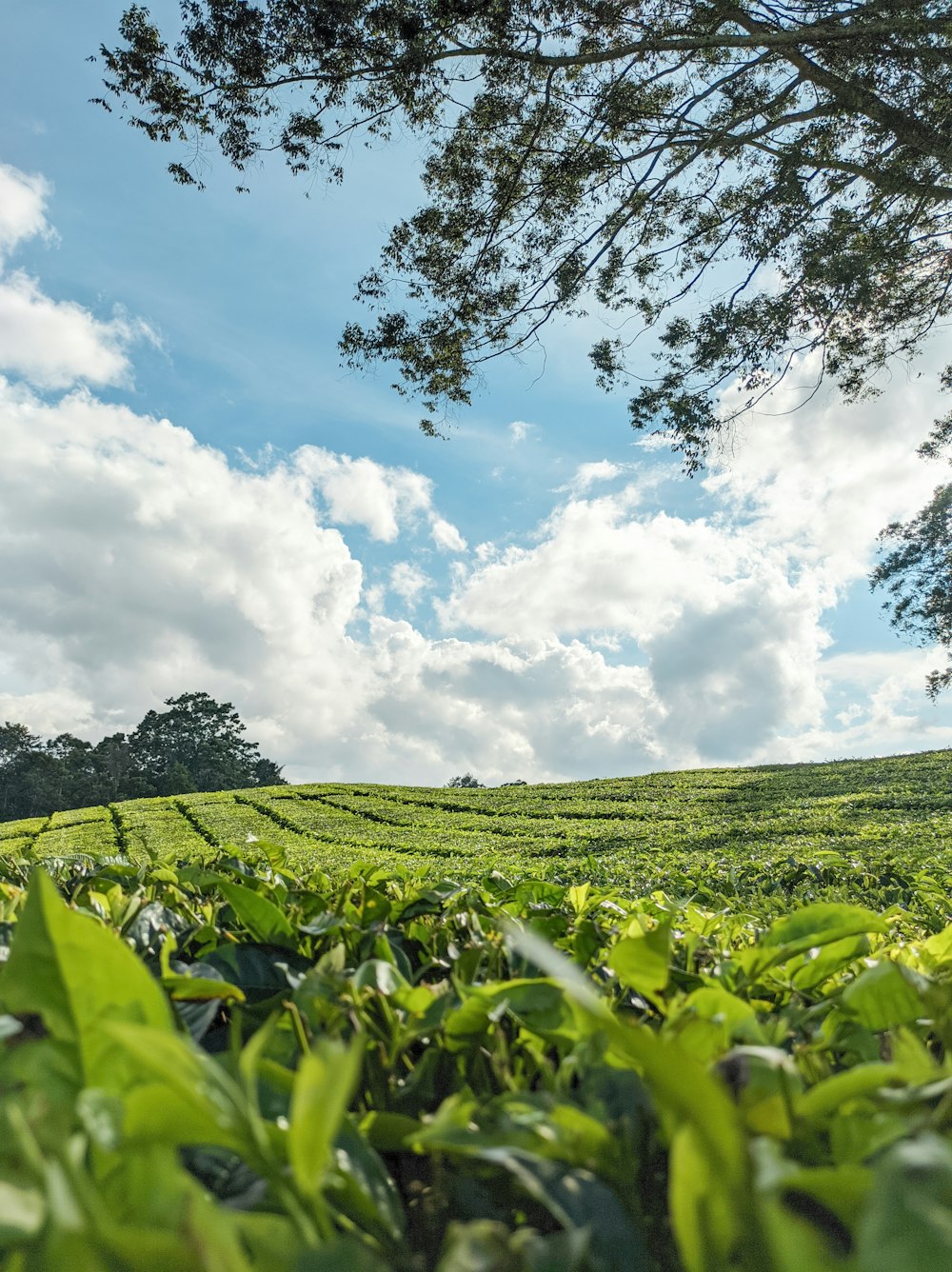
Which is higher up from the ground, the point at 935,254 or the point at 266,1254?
the point at 935,254

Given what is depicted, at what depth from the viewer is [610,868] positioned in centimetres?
760

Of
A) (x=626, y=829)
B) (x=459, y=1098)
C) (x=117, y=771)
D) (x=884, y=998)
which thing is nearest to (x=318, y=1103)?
(x=459, y=1098)

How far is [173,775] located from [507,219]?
36961mm

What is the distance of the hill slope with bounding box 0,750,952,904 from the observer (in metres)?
6.12

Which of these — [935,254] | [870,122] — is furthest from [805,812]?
[870,122]

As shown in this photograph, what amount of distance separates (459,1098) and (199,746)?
173 feet

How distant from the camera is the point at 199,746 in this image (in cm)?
4966

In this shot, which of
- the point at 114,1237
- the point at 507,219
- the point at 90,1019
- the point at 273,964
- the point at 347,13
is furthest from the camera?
the point at 507,219

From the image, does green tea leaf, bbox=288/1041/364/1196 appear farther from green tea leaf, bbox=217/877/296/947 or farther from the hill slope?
the hill slope

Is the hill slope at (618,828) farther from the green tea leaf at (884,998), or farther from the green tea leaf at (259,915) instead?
the green tea leaf at (884,998)

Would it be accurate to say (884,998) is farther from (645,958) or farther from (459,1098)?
(459,1098)

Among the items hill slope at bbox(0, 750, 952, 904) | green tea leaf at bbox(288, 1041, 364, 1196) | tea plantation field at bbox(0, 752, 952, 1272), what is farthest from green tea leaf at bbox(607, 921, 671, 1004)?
hill slope at bbox(0, 750, 952, 904)

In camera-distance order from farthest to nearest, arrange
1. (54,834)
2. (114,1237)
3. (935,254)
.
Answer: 1. (54,834)
2. (935,254)
3. (114,1237)

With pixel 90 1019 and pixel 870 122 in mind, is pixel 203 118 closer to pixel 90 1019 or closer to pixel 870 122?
pixel 870 122
